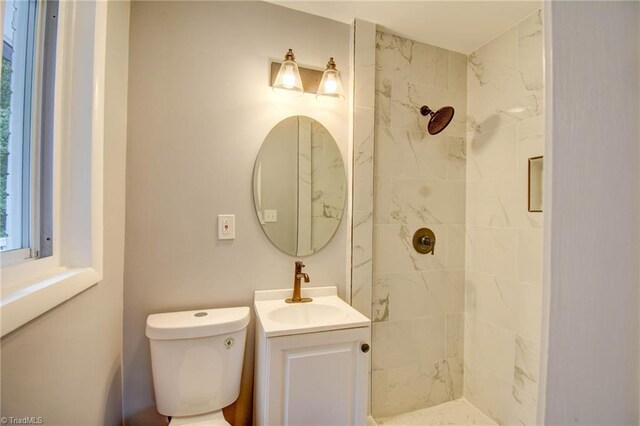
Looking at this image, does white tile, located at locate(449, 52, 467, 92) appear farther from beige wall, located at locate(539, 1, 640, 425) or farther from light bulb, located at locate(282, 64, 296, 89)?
beige wall, located at locate(539, 1, 640, 425)

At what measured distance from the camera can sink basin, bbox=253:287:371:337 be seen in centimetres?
117

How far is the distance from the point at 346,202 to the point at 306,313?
2.07 ft

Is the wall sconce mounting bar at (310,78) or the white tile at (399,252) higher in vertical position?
the wall sconce mounting bar at (310,78)

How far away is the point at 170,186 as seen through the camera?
49.4 inches

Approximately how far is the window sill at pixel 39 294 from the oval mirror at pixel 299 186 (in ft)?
2.43

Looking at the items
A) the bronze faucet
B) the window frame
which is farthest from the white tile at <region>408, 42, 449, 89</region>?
the window frame

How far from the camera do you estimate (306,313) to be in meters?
1.34

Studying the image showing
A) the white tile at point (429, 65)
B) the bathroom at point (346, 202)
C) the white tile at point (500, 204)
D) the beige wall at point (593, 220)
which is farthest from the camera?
the white tile at point (429, 65)

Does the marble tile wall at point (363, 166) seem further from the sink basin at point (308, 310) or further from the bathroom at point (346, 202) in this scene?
the sink basin at point (308, 310)

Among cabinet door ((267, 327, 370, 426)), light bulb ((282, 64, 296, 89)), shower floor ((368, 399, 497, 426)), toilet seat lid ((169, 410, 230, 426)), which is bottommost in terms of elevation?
shower floor ((368, 399, 497, 426))

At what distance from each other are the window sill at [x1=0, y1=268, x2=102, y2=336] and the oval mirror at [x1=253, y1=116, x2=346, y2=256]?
740 mm

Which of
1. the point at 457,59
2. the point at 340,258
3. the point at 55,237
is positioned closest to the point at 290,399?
the point at 340,258

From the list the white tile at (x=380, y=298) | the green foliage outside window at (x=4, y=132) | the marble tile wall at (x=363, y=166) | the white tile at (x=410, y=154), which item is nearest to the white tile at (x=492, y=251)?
the white tile at (x=410, y=154)

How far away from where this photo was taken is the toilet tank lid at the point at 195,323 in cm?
106
